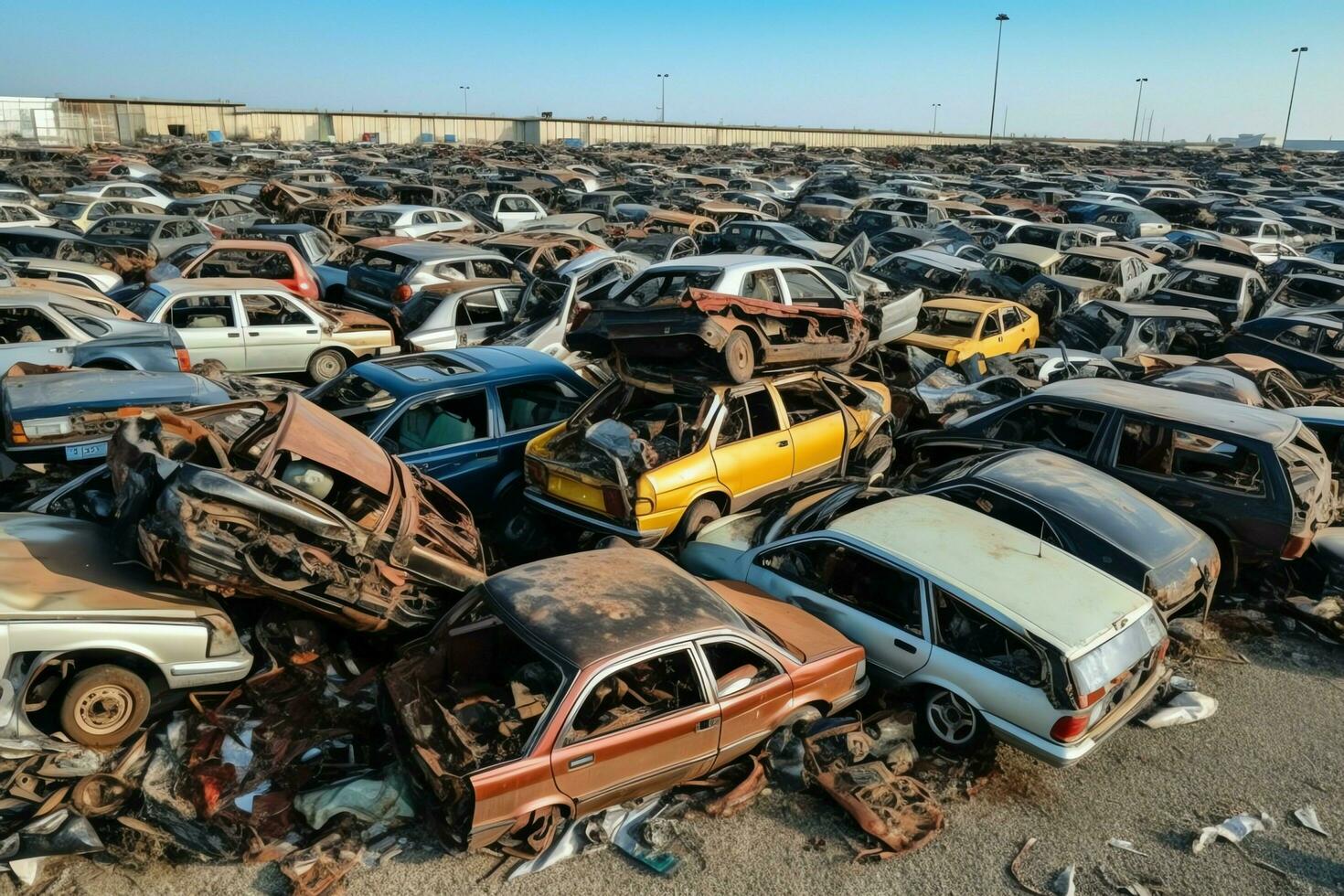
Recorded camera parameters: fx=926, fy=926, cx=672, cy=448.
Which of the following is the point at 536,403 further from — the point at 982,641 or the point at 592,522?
the point at 982,641

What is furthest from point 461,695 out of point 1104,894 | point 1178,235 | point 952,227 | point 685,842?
point 1178,235

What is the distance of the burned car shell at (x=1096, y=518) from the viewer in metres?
6.61

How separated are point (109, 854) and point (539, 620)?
2.35 metres

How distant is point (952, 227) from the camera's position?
2264 cm

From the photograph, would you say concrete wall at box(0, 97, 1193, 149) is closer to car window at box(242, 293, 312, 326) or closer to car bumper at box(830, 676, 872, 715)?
car window at box(242, 293, 312, 326)

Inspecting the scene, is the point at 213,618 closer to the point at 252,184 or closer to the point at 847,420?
the point at 847,420

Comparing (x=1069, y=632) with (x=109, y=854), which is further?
(x=1069, y=632)

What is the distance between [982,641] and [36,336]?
10.3m

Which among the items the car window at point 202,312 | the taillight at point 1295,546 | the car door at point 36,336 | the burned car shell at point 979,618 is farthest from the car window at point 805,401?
the car door at point 36,336

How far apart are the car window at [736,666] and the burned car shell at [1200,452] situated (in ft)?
14.1

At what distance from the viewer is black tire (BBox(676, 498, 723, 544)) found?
7637mm

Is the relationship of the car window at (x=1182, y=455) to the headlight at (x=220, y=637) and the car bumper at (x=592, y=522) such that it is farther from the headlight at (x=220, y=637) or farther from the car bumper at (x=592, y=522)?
the headlight at (x=220, y=637)

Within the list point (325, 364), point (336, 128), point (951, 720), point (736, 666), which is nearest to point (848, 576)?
point (951, 720)

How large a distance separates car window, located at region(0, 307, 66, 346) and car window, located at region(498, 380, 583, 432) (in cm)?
562
